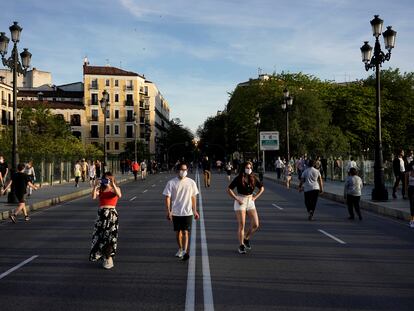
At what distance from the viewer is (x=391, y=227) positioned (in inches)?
555

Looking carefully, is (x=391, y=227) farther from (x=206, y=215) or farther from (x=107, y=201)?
(x=107, y=201)

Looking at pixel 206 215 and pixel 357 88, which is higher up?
pixel 357 88

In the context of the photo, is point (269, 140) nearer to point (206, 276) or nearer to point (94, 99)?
point (206, 276)

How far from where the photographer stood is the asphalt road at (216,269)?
660cm

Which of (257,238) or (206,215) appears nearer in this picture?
(257,238)

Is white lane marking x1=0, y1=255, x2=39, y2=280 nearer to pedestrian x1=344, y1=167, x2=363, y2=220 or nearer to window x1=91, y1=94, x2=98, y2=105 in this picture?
pedestrian x1=344, y1=167, x2=363, y2=220

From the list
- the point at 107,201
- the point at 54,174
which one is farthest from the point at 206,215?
the point at 54,174

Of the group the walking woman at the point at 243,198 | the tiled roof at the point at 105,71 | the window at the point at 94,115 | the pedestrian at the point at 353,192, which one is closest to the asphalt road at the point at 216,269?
the walking woman at the point at 243,198

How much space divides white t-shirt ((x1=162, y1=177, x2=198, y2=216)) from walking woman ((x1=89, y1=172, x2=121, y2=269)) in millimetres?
980

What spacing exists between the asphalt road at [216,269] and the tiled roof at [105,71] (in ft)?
347

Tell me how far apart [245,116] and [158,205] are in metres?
55.6

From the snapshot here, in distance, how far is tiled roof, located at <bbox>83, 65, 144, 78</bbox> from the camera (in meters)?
117

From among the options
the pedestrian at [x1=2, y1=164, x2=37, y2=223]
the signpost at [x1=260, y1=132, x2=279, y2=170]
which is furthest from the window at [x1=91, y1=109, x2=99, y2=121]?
the pedestrian at [x1=2, y1=164, x2=37, y2=223]

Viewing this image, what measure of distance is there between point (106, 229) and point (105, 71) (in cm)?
11296
